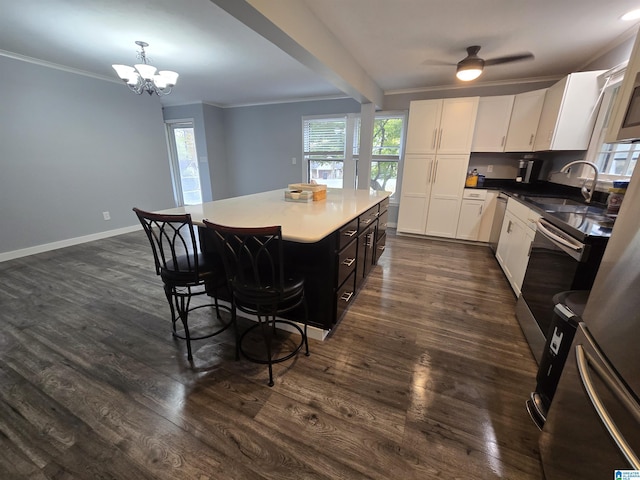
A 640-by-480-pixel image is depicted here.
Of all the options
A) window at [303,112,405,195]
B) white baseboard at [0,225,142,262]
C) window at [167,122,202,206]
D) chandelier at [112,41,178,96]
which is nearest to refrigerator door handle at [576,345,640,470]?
chandelier at [112,41,178,96]

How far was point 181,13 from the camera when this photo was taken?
2166 millimetres

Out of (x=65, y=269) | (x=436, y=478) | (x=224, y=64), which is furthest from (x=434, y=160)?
(x=65, y=269)

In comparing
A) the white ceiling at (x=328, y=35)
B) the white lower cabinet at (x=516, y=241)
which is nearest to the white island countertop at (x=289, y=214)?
the white ceiling at (x=328, y=35)

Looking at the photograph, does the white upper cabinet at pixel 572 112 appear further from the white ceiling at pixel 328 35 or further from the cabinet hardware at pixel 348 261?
the cabinet hardware at pixel 348 261

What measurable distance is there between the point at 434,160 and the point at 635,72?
270 centimetres

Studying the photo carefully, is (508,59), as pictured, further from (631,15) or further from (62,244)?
(62,244)

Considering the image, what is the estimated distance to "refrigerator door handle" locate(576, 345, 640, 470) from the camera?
25.1 inches

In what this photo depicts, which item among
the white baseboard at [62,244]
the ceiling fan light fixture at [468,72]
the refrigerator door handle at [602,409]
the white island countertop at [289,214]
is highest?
the ceiling fan light fixture at [468,72]

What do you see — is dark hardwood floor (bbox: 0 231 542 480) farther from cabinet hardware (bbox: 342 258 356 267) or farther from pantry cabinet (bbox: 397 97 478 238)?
pantry cabinet (bbox: 397 97 478 238)

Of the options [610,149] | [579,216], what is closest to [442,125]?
[610,149]

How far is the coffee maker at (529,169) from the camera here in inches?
148

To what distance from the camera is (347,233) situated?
1903 mm

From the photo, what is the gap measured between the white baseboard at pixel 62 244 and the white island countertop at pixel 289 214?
3121mm

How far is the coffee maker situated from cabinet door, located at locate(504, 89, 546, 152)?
0.24 m
